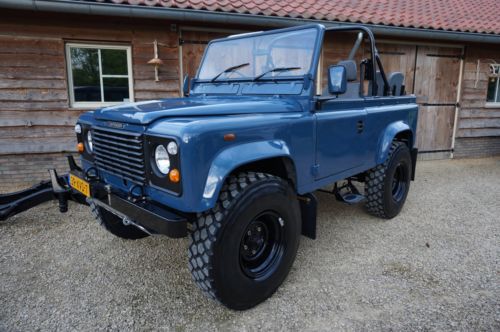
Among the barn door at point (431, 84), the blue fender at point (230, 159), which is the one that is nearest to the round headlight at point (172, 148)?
the blue fender at point (230, 159)

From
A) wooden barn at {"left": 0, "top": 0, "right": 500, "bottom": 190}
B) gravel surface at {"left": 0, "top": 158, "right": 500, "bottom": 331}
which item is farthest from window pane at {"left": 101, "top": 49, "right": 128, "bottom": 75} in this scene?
gravel surface at {"left": 0, "top": 158, "right": 500, "bottom": 331}

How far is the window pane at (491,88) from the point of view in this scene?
8.24 metres

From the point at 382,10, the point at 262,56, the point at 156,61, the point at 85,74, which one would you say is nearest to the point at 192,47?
the point at 156,61

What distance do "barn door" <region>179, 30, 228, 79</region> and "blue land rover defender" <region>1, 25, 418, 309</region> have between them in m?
2.31

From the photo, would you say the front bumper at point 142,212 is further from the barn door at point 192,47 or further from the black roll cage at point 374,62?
the barn door at point 192,47

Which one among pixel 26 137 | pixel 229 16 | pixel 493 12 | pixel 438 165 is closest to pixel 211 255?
pixel 229 16

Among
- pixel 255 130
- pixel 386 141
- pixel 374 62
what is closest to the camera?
pixel 255 130

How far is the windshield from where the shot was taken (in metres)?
2.99

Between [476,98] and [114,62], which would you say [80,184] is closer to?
[114,62]

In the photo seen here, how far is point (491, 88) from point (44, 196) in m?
9.39

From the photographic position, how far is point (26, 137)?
18.3 feet

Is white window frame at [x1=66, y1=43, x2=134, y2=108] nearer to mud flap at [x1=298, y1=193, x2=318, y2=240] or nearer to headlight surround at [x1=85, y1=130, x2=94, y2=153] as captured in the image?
headlight surround at [x1=85, y1=130, x2=94, y2=153]

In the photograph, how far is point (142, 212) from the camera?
7.08ft

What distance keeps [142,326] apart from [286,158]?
154 centimetres
